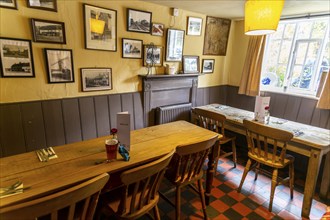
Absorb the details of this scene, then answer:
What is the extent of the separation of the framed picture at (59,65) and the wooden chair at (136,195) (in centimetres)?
147

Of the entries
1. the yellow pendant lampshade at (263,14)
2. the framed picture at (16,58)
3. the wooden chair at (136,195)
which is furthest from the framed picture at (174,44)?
the wooden chair at (136,195)

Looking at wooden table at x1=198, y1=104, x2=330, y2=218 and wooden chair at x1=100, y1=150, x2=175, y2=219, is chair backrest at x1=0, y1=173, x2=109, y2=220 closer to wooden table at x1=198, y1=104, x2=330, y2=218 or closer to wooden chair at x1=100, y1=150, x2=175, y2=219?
wooden chair at x1=100, y1=150, x2=175, y2=219

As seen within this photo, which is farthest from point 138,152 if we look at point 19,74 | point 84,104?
point 19,74

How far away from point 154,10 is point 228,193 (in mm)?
2593

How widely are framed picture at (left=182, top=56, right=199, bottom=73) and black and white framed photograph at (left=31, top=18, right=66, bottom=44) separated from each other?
1.83 meters

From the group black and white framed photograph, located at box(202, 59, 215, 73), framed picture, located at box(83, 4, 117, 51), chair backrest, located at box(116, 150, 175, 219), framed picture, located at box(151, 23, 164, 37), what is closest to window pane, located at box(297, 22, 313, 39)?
black and white framed photograph, located at box(202, 59, 215, 73)

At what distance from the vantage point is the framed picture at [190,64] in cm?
329

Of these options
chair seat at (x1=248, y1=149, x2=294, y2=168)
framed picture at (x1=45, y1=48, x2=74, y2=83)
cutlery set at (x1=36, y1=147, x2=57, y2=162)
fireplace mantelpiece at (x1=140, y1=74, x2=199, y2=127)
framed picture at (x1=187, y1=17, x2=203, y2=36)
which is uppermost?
framed picture at (x1=187, y1=17, x2=203, y2=36)

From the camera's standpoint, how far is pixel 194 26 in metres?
3.27

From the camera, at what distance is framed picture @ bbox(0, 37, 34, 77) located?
6.23 ft

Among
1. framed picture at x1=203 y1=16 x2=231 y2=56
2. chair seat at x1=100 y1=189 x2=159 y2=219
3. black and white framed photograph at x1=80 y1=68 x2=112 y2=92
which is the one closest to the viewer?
chair seat at x1=100 y1=189 x2=159 y2=219

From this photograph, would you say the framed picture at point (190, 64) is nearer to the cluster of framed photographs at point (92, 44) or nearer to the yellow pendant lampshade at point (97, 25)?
the cluster of framed photographs at point (92, 44)

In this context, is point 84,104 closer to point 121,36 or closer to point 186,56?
point 121,36

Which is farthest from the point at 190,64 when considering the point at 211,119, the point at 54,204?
the point at 54,204
